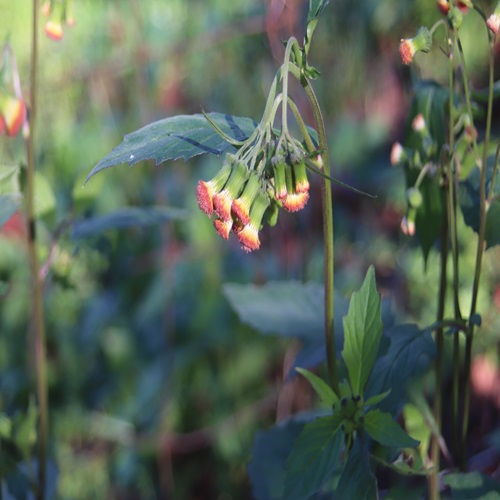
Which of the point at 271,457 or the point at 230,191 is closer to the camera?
the point at 230,191

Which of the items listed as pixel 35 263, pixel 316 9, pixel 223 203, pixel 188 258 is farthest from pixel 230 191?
pixel 188 258

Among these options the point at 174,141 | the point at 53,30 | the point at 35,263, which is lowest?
the point at 35,263

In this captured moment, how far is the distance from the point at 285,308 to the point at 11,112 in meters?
0.35

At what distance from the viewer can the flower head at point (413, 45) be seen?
1.86ft

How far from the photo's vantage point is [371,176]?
1.88m

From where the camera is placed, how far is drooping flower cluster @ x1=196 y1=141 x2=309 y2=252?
510 millimetres

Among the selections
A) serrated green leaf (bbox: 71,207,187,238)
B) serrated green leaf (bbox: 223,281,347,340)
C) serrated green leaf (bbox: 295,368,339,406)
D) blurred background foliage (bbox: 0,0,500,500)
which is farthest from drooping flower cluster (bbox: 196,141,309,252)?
blurred background foliage (bbox: 0,0,500,500)

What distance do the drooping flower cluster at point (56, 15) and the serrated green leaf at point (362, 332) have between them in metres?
0.47

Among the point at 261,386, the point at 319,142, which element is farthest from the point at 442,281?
the point at 261,386

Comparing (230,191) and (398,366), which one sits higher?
(230,191)

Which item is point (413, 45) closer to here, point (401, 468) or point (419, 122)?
point (419, 122)

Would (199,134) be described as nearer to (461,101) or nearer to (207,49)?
(461,101)

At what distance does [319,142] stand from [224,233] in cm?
10

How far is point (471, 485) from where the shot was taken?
0.59 m
